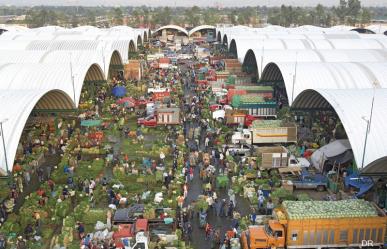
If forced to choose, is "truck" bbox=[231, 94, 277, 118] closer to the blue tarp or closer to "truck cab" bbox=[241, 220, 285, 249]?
the blue tarp

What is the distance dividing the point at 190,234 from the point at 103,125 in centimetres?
1232

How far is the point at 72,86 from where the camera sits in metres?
23.2

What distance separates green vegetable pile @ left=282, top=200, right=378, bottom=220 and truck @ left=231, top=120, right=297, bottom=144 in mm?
7910

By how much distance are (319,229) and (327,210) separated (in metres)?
0.61

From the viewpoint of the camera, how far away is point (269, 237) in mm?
11602

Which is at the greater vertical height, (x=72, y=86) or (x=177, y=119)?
(x=72, y=86)

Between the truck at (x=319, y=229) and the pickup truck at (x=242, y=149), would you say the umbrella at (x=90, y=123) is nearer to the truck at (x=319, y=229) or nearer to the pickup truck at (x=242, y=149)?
the pickup truck at (x=242, y=149)

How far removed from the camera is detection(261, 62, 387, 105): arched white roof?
75.9 feet

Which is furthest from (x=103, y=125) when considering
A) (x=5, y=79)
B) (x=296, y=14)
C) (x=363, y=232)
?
(x=296, y=14)

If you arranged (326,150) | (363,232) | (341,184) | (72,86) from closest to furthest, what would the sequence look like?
(363,232) < (341,184) < (326,150) < (72,86)

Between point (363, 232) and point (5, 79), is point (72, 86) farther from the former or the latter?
point (363, 232)

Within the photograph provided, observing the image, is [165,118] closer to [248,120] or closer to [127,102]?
[248,120]

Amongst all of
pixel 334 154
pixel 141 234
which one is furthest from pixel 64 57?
pixel 141 234

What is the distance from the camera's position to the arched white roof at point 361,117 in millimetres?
14578
